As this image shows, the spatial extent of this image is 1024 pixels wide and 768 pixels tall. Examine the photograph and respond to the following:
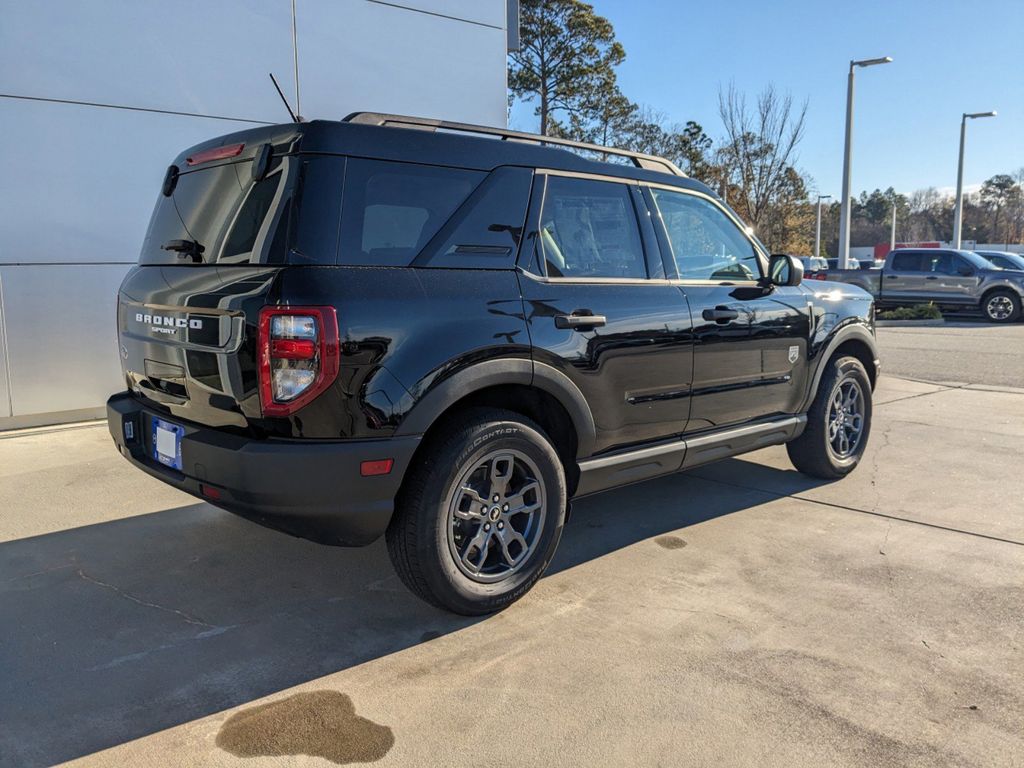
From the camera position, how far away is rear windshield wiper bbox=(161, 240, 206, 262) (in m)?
3.28

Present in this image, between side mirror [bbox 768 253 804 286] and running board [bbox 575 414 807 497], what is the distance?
0.82 metres

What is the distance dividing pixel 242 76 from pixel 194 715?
21.8ft

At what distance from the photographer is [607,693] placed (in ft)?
8.96

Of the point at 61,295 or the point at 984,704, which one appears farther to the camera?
the point at 61,295

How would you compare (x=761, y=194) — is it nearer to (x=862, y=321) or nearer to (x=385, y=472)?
(x=862, y=321)

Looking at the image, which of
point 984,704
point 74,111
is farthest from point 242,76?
point 984,704

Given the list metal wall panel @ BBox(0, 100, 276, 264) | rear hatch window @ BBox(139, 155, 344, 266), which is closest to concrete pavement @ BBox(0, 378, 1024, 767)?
rear hatch window @ BBox(139, 155, 344, 266)

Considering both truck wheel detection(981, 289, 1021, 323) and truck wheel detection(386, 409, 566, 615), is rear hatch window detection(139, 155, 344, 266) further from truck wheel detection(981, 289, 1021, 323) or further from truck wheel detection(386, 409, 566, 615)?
truck wheel detection(981, 289, 1021, 323)

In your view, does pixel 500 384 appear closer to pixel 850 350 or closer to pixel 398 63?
pixel 850 350

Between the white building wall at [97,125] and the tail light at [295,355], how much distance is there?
5.15m

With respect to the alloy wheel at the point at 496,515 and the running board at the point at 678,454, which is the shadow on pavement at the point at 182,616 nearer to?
the alloy wheel at the point at 496,515

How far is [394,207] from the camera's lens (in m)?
3.08

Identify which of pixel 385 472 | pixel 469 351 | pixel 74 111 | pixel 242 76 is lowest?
pixel 385 472

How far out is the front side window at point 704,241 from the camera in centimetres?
416
